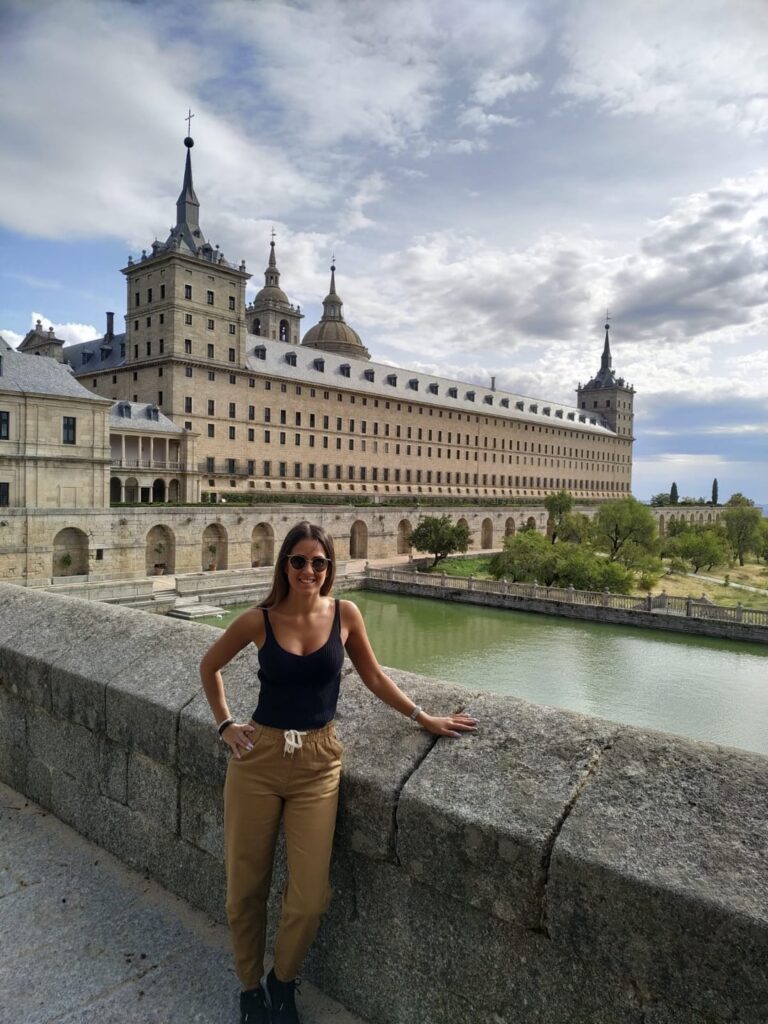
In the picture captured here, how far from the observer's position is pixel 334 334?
83938mm

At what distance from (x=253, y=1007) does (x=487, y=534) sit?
64.5 m

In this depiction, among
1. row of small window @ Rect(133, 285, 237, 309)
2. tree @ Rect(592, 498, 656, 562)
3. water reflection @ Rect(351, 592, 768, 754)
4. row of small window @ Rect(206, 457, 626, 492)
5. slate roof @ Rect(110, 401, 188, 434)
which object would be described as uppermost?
row of small window @ Rect(133, 285, 237, 309)

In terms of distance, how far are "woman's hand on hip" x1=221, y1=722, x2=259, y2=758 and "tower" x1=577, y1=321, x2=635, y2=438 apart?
381 ft

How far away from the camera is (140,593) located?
108 ft

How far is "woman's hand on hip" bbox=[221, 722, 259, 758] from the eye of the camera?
244cm

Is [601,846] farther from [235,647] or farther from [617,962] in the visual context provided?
[235,647]

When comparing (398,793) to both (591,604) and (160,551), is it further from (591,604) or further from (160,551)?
(160,551)

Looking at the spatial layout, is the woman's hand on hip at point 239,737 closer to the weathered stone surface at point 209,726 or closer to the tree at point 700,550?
the weathered stone surface at point 209,726

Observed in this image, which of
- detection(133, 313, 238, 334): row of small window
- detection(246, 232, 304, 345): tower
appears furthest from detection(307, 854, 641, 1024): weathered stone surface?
detection(246, 232, 304, 345): tower

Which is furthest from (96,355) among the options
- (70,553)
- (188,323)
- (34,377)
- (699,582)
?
(699,582)

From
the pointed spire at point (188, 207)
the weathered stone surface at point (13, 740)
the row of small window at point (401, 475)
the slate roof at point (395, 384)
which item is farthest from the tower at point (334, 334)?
the weathered stone surface at point (13, 740)

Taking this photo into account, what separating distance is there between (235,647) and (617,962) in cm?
156

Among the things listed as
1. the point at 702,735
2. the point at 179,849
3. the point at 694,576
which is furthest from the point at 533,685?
the point at 694,576

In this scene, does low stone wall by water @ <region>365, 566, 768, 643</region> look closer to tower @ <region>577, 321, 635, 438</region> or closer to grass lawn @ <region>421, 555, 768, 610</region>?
grass lawn @ <region>421, 555, 768, 610</region>
